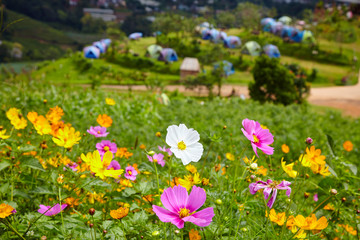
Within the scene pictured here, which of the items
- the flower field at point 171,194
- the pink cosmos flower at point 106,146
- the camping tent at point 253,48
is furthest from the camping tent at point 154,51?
the pink cosmos flower at point 106,146

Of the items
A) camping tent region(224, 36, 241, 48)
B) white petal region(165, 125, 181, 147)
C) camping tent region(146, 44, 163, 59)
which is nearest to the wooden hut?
camping tent region(146, 44, 163, 59)

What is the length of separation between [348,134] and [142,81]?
18.9 meters

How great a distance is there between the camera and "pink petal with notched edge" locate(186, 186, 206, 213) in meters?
0.65

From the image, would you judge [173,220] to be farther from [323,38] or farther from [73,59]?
[323,38]

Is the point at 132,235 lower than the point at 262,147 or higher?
lower

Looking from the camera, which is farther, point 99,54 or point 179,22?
point 179,22

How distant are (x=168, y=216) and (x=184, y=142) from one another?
216 millimetres

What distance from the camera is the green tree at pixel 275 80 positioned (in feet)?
37.7

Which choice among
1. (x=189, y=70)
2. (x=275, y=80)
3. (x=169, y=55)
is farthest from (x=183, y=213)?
(x=169, y=55)

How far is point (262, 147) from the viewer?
81cm

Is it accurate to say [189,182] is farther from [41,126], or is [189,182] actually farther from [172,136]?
[41,126]

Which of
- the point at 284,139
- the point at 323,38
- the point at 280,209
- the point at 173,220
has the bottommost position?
the point at 323,38

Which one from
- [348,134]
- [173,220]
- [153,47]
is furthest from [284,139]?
[153,47]

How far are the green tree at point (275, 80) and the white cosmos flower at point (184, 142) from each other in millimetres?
11371
